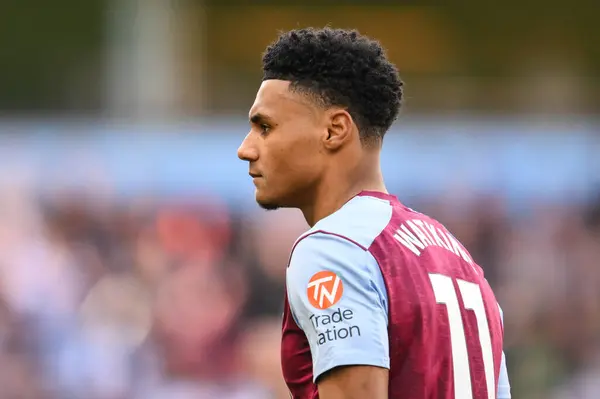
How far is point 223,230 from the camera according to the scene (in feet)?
26.3

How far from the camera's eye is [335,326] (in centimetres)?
251

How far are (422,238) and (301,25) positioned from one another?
8.13m

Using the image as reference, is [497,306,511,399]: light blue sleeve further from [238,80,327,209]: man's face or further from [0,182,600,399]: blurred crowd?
[0,182,600,399]: blurred crowd

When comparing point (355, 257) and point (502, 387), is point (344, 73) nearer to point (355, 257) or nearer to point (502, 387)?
point (355, 257)

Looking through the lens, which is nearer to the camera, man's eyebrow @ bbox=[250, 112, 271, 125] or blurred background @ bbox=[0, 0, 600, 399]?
man's eyebrow @ bbox=[250, 112, 271, 125]

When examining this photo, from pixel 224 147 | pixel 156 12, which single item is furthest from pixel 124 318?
pixel 156 12

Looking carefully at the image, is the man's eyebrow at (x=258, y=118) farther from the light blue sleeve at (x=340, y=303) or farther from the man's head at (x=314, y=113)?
the light blue sleeve at (x=340, y=303)

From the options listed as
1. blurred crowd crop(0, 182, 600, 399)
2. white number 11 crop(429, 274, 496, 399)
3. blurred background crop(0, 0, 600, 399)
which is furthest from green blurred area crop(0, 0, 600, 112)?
white number 11 crop(429, 274, 496, 399)

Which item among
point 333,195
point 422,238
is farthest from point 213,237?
point 422,238

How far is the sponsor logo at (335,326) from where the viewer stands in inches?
98.0

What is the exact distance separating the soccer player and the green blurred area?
6.67 metres

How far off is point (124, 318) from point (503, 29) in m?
5.59

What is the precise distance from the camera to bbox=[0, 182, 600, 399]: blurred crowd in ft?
25.1

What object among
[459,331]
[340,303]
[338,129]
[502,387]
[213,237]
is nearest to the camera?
[340,303]
